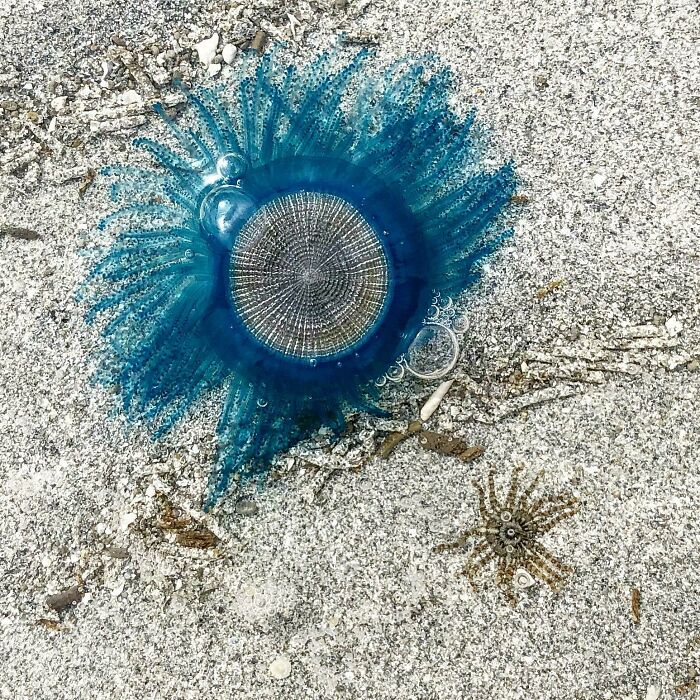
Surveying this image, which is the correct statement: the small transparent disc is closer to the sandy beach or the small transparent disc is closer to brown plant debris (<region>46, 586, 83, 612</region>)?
the sandy beach

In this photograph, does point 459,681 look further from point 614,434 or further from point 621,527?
Result: point 614,434

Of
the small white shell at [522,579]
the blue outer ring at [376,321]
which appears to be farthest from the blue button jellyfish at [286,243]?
the small white shell at [522,579]

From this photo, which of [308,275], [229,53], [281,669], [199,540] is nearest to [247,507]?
[199,540]

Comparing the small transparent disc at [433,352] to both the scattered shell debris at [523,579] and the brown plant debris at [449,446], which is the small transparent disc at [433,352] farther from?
the scattered shell debris at [523,579]

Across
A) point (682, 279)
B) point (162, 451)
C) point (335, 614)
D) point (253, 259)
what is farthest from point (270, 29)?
point (335, 614)

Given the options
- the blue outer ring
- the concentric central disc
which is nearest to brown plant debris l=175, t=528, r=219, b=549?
the blue outer ring

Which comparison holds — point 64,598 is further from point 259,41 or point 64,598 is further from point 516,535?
point 259,41
